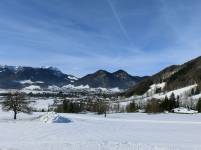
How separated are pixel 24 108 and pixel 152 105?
347 feet

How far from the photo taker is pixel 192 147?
4566 centimetres

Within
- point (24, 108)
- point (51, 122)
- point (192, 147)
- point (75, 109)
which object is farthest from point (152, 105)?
point (192, 147)

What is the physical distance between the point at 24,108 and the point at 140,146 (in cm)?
6631

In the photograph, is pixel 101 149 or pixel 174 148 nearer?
pixel 101 149

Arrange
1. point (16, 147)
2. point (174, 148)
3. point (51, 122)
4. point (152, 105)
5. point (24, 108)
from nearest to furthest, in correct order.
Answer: point (16, 147), point (174, 148), point (51, 122), point (24, 108), point (152, 105)

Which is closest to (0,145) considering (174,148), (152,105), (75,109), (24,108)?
(174,148)

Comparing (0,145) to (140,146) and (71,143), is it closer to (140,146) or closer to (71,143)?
(71,143)

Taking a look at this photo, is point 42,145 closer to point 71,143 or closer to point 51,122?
point 71,143

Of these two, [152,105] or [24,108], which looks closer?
[24,108]

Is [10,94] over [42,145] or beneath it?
over

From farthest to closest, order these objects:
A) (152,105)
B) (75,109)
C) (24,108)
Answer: (152,105) → (75,109) → (24,108)

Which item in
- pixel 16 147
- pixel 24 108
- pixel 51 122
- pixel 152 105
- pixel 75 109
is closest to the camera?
pixel 16 147

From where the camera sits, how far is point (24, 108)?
106m

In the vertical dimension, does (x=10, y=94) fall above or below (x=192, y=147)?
above
